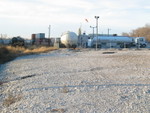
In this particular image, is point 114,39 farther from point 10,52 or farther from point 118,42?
point 10,52

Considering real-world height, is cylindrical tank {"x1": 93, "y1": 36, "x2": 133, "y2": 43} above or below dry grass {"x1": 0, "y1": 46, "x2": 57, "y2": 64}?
above

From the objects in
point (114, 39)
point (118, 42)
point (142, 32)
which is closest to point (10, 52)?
point (114, 39)

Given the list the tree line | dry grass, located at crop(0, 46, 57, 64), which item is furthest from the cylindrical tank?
the tree line

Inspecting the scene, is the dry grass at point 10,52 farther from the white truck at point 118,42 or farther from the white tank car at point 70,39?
the white truck at point 118,42

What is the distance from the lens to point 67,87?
12.0 m

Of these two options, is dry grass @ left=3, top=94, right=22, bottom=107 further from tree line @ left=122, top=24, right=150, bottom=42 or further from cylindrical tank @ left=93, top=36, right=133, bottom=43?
tree line @ left=122, top=24, right=150, bottom=42

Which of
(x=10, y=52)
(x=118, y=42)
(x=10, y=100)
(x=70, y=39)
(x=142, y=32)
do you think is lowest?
(x=10, y=100)

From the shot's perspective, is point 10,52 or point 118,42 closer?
point 10,52

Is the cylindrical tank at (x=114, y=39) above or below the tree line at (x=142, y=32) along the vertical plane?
below

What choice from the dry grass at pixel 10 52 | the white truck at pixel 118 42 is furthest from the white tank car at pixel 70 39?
the dry grass at pixel 10 52

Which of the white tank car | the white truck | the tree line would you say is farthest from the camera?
the tree line

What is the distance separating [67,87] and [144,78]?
3.72m

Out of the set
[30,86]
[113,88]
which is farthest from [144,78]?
[30,86]

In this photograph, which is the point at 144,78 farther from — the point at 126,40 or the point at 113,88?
the point at 126,40
